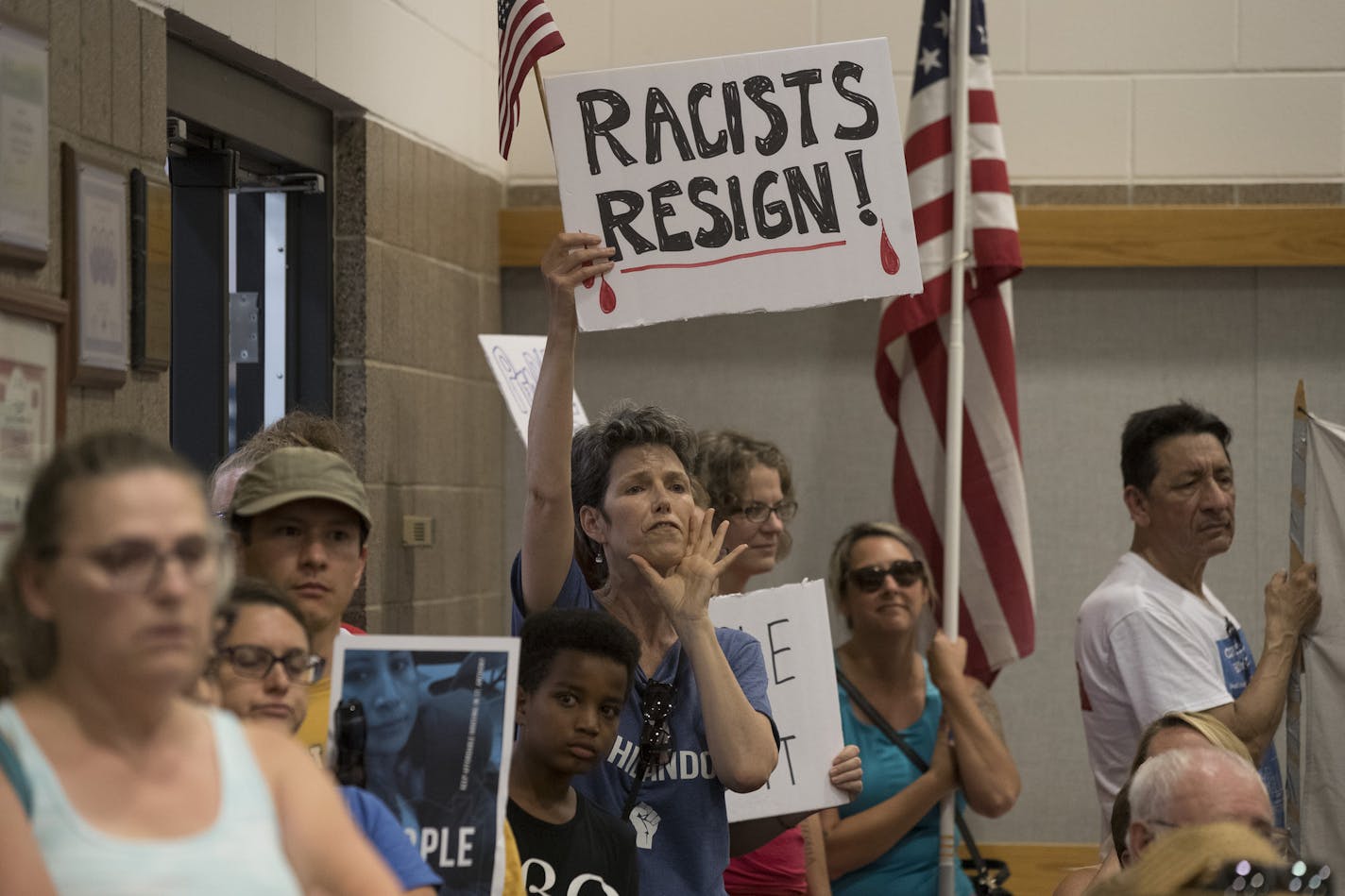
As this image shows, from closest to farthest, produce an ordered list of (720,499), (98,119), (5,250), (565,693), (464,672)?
(464,672), (565,693), (5,250), (98,119), (720,499)

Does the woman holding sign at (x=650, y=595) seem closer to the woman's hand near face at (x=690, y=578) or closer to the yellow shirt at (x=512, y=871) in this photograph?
the woman's hand near face at (x=690, y=578)

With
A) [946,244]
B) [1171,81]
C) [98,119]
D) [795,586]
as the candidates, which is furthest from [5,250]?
[1171,81]

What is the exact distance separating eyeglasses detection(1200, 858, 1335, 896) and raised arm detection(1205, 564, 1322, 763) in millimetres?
1723

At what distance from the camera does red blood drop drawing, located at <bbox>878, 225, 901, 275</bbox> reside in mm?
2752

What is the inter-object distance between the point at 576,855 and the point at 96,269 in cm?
133

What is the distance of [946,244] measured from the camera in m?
4.43

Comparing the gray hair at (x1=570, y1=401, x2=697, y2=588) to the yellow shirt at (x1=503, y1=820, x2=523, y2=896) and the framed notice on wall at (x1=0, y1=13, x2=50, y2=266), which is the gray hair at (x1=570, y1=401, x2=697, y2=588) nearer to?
the yellow shirt at (x1=503, y1=820, x2=523, y2=896)

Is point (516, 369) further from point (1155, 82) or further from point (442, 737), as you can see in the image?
point (442, 737)

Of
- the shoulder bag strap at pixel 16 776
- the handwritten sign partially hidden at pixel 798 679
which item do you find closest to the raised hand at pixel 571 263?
the handwritten sign partially hidden at pixel 798 679

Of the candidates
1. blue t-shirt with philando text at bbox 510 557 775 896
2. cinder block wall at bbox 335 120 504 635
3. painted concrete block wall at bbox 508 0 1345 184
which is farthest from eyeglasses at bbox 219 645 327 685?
painted concrete block wall at bbox 508 0 1345 184

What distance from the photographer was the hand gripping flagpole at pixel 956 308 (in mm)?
4297

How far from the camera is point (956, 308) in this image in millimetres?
4363

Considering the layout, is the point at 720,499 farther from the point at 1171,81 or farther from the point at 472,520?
the point at 1171,81

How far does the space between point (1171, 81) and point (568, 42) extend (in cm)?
187
